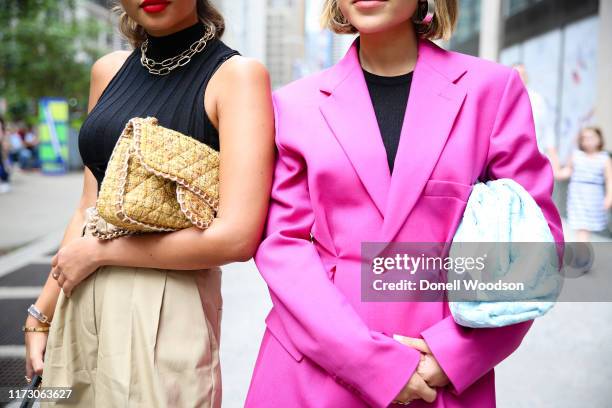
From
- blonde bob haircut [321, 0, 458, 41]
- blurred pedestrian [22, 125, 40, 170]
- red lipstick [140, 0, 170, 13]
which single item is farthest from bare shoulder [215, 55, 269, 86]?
blurred pedestrian [22, 125, 40, 170]

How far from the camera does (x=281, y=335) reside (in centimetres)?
179

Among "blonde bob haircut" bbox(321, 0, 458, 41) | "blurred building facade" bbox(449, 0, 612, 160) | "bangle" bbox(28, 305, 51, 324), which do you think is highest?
"blonde bob haircut" bbox(321, 0, 458, 41)

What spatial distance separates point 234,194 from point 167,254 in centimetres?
26

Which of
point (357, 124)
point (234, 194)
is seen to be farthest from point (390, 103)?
point (234, 194)

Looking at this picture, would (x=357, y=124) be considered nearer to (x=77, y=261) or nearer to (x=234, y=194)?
(x=234, y=194)

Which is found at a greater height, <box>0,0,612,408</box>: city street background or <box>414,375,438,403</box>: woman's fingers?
<box>414,375,438,403</box>: woman's fingers

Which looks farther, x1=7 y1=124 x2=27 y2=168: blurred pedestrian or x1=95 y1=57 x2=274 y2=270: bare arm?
x1=7 y1=124 x2=27 y2=168: blurred pedestrian

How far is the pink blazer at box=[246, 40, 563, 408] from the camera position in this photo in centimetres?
163

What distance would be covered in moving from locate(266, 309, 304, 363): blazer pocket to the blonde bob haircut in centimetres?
92

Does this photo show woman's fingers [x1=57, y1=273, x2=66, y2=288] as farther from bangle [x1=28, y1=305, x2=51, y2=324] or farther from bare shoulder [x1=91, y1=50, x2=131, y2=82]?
bare shoulder [x1=91, y1=50, x2=131, y2=82]

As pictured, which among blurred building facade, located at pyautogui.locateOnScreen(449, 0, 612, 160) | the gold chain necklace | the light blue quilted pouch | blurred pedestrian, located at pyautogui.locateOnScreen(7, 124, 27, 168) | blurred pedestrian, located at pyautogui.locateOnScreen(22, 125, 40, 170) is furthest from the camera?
blurred pedestrian, located at pyautogui.locateOnScreen(22, 125, 40, 170)

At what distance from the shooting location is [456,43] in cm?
3662

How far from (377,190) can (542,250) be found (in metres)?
0.44

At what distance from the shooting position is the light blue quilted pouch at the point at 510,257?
157 cm
